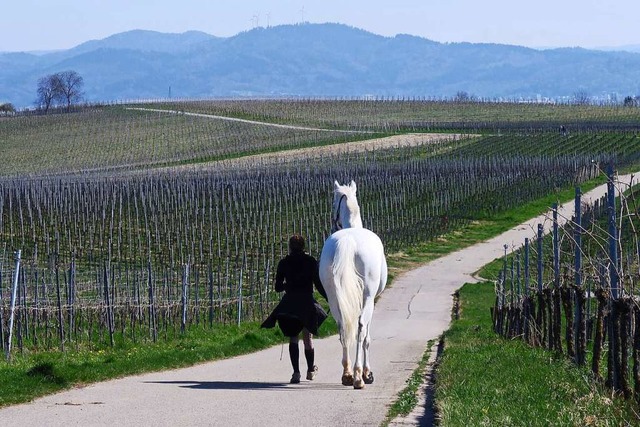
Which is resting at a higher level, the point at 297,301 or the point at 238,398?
the point at 297,301

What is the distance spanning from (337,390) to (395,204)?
4277cm

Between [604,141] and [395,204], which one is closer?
[395,204]

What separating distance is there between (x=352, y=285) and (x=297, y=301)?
2.41 ft

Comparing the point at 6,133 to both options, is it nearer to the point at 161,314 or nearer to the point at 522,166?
the point at 522,166

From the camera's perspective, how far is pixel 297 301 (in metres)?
12.7

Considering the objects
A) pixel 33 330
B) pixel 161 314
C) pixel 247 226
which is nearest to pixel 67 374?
pixel 33 330

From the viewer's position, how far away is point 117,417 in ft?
32.9

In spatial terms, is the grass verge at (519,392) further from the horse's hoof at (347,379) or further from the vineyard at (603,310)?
the horse's hoof at (347,379)

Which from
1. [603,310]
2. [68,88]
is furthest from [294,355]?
[68,88]

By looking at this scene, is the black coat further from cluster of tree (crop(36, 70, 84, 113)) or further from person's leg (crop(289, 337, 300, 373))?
cluster of tree (crop(36, 70, 84, 113))

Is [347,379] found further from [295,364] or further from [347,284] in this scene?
[347,284]

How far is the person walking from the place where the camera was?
12.7 metres

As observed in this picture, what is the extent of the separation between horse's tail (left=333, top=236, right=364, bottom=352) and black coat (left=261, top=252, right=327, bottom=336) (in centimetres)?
45

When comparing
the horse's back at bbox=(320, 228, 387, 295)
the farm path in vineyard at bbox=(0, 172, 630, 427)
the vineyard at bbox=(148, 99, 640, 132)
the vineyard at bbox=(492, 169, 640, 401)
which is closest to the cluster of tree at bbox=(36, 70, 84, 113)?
the vineyard at bbox=(148, 99, 640, 132)
